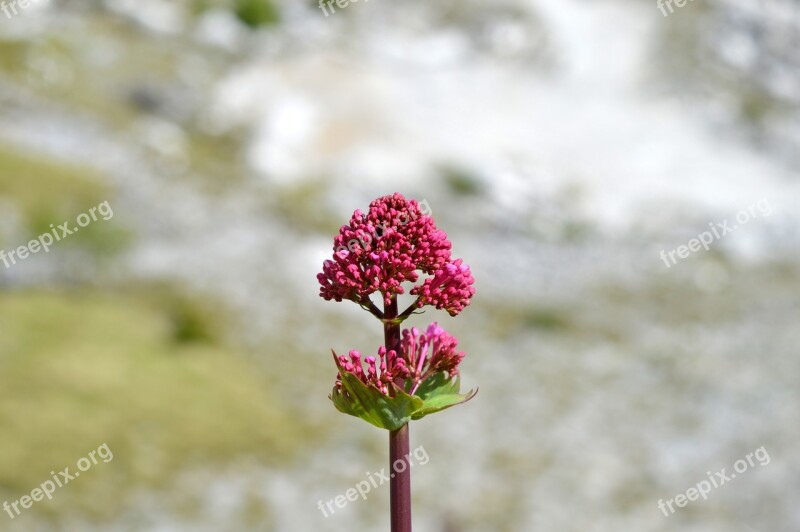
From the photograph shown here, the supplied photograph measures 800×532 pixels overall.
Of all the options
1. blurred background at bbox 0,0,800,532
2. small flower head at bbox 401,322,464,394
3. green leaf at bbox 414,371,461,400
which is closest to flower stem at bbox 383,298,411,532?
small flower head at bbox 401,322,464,394

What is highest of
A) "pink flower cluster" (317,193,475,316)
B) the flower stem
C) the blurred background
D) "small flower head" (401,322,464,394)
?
the blurred background

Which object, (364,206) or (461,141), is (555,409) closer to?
(364,206)

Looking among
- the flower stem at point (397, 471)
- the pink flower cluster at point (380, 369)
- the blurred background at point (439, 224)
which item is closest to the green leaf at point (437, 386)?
the pink flower cluster at point (380, 369)

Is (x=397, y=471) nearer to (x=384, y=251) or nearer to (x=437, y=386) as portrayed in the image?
(x=437, y=386)

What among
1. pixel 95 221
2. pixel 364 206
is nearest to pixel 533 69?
pixel 364 206

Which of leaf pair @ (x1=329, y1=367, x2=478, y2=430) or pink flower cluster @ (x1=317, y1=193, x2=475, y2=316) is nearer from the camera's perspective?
leaf pair @ (x1=329, y1=367, x2=478, y2=430)

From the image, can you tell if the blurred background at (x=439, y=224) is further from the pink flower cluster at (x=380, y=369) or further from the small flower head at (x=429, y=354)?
the pink flower cluster at (x=380, y=369)

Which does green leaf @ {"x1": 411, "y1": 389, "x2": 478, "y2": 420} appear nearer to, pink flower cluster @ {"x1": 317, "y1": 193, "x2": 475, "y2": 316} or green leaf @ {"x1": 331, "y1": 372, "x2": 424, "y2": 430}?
green leaf @ {"x1": 331, "y1": 372, "x2": 424, "y2": 430}

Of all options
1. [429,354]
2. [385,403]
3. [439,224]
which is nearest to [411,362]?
[429,354]
